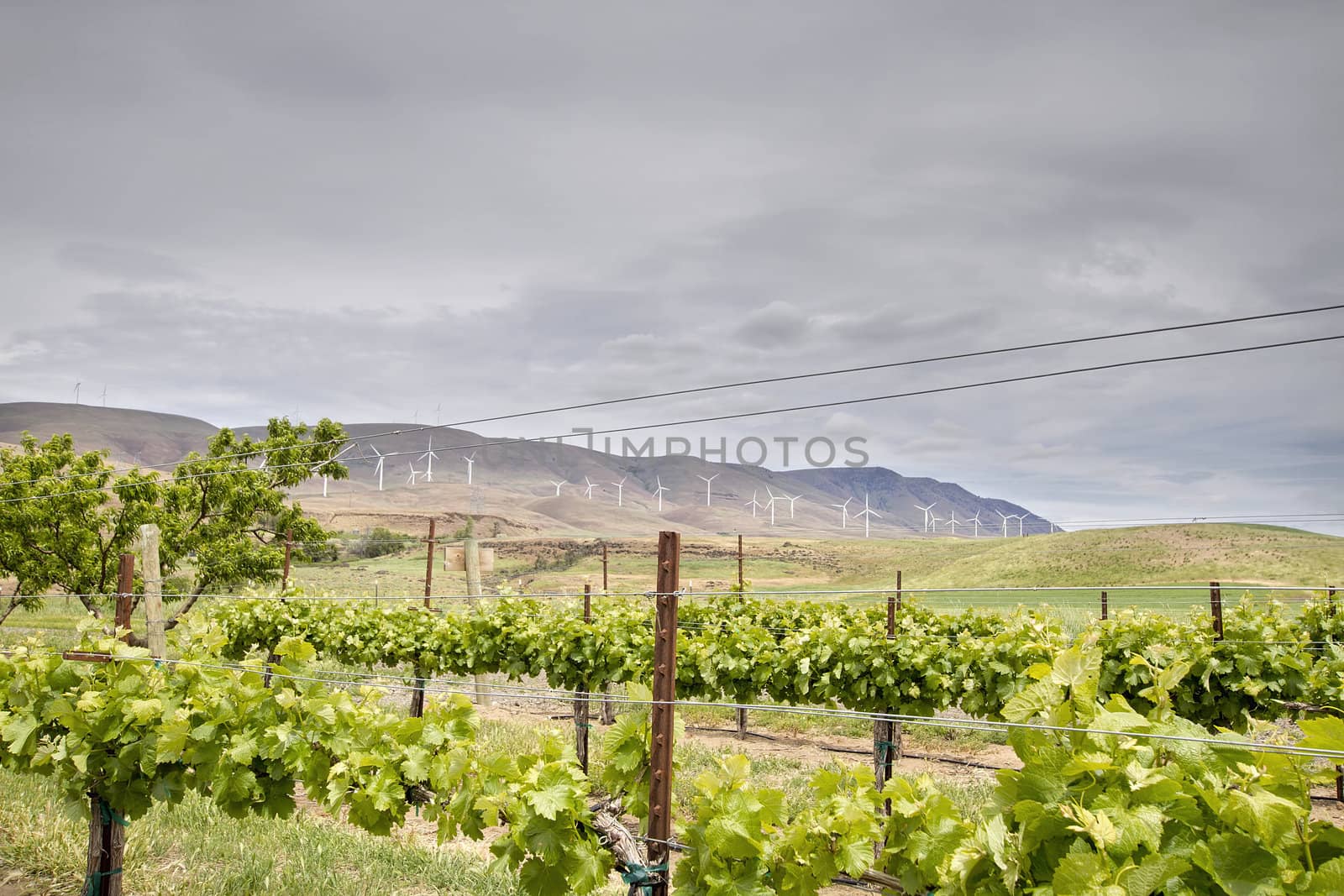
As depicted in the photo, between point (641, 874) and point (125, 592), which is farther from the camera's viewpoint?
point (125, 592)

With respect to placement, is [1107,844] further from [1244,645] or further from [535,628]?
[535,628]

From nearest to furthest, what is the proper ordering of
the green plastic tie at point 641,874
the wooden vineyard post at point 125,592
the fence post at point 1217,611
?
1. the green plastic tie at point 641,874
2. the wooden vineyard post at point 125,592
3. the fence post at point 1217,611

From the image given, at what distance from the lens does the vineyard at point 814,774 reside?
2285 mm

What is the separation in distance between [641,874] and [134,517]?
17.6m

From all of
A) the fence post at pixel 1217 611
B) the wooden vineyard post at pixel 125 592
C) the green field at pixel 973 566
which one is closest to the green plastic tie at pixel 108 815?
the wooden vineyard post at pixel 125 592

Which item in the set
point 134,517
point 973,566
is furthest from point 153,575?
point 973,566

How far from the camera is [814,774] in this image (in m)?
5.46

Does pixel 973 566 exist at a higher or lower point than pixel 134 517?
lower

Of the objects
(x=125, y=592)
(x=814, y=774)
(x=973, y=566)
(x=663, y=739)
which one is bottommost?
(x=973, y=566)

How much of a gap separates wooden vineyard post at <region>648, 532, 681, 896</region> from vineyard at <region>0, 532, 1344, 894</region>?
0.01 m

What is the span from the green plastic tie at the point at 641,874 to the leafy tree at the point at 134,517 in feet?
45.5

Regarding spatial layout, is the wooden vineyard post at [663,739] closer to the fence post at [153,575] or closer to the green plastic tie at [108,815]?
the green plastic tie at [108,815]

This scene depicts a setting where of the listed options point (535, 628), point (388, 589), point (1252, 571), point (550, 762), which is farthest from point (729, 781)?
point (1252, 571)

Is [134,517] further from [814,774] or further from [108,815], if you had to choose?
[814,774]
